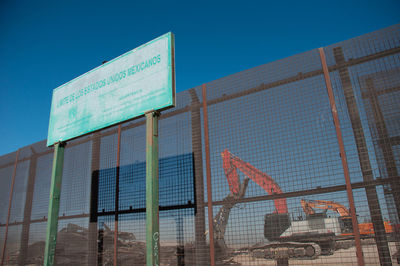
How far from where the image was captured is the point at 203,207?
4.54m

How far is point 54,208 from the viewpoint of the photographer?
561cm

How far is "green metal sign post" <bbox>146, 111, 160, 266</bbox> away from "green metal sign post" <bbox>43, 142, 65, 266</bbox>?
2.68 m

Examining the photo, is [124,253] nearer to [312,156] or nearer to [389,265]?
[312,156]

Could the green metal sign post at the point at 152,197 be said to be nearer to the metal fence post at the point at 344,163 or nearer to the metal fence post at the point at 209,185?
the metal fence post at the point at 209,185

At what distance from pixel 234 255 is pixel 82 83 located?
4357 millimetres

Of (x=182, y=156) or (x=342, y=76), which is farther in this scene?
(x=182, y=156)

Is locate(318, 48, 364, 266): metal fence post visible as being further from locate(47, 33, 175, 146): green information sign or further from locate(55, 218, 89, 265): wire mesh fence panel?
locate(55, 218, 89, 265): wire mesh fence panel

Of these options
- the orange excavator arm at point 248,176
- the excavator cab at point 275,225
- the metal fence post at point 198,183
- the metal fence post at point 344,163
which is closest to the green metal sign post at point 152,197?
the metal fence post at point 198,183

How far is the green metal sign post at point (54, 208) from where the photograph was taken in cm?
536

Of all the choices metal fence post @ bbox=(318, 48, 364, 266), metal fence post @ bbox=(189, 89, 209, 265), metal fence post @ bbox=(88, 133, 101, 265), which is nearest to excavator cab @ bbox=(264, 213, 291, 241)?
metal fence post @ bbox=(318, 48, 364, 266)

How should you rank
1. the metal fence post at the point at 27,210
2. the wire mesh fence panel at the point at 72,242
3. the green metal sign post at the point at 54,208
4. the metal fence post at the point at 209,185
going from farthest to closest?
the metal fence post at the point at 27,210
the wire mesh fence panel at the point at 72,242
the green metal sign post at the point at 54,208
the metal fence post at the point at 209,185

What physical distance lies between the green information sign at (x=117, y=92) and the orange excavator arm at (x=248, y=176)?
4.30 ft

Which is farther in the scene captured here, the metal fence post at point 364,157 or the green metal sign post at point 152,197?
the green metal sign post at point 152,197

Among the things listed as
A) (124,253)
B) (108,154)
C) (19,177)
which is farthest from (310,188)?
(19,177)
